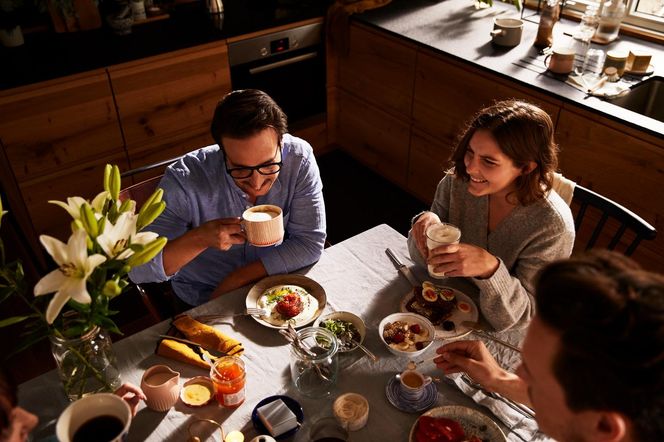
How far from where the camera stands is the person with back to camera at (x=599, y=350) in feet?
2.71

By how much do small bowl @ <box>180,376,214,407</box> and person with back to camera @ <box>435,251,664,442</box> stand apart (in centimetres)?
71

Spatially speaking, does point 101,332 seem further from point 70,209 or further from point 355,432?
Answer: point 355,432

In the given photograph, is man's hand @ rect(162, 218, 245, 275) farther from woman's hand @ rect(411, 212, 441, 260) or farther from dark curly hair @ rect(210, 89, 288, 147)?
woman's hand @ rect(411, 212, 441, 260)

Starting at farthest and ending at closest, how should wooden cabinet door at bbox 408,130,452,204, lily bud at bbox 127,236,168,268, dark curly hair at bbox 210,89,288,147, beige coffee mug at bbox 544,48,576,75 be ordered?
wooden cabinet door at bbox 408,130,452,204
beige coffee mug at bbox 544,48,576,75
dark curly hair at bbox 210,89,288,147
lily bud at bbox 127,236,168,268

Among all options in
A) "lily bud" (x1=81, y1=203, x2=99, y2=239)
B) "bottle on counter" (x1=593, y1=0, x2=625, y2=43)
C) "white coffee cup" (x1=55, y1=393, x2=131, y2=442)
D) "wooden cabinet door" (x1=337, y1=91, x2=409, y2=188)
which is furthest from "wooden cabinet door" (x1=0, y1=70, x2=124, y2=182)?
"bottle on counter" (x1=593, y1=0, x2=625, y2=43)

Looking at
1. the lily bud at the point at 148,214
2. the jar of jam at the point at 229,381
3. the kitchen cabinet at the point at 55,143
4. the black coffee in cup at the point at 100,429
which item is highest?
the lily bud at the point at 148,214

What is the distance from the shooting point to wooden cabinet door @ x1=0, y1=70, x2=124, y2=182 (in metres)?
2.61

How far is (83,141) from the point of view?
9.37ft

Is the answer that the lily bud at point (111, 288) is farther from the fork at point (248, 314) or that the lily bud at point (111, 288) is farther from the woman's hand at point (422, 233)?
the woman's hand at point (422, 233)

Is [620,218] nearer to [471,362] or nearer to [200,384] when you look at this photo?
[471,362]

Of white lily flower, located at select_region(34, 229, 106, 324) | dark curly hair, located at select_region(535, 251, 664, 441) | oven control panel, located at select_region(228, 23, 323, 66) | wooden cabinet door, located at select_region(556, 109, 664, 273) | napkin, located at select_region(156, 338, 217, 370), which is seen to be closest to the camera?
dark curly hair, located at select_region(535, 251, 664, 441)

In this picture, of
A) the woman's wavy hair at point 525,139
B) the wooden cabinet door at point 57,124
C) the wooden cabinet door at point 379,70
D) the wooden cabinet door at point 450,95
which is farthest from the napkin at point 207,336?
the wooden cabinet door at point 379,70

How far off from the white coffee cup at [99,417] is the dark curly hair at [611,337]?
0.78 m

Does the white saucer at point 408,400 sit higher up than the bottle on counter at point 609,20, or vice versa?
the bottle on counter at point 609,20
